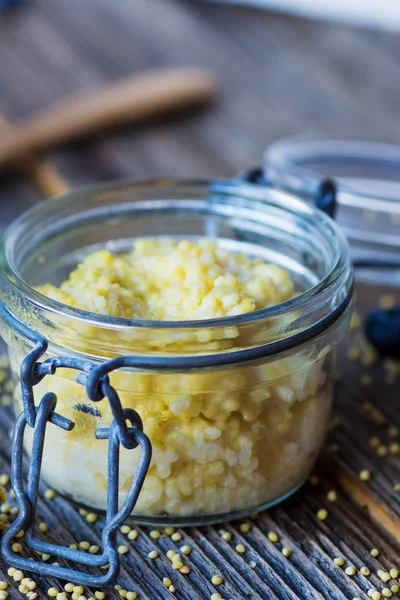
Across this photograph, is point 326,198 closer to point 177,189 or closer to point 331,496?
point 177,189

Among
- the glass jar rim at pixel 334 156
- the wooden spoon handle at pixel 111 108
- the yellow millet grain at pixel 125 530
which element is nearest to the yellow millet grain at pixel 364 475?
A: the yellow millet grain at pixel 125 530

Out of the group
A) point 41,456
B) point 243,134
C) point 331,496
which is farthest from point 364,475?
point 243,134

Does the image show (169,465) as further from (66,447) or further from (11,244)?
(11,244)

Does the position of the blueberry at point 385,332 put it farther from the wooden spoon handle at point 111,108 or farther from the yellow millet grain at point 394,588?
the wooden spoon handle at point 111,108

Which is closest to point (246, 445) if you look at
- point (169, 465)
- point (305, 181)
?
point (169, 465)

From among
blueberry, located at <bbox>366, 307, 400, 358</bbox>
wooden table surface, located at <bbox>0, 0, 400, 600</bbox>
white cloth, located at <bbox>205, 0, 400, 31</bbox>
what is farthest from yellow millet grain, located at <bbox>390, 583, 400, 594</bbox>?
white cloth, located at <bbox>205, 0, 400, 31</bbox>
